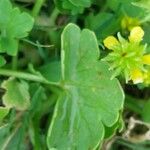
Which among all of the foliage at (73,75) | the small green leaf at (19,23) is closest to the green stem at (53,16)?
the foliage at (73,75)

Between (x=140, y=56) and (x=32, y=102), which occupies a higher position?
(x=140, y=56)

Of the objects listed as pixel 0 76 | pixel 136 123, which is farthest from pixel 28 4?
pixel 136 123

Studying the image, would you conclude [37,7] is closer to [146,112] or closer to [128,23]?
[128,23]

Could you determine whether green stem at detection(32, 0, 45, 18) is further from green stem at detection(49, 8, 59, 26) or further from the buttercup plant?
the buttercup plant

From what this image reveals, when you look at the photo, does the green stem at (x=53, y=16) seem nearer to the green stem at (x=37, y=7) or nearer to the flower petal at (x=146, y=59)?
the green stem at (x=37, y=7)

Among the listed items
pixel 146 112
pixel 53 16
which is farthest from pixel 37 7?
pixel 146 112

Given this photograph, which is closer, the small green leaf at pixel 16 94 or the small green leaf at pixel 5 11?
the small green leaf at pixel 5 11

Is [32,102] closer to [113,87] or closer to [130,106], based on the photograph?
[113,87]
